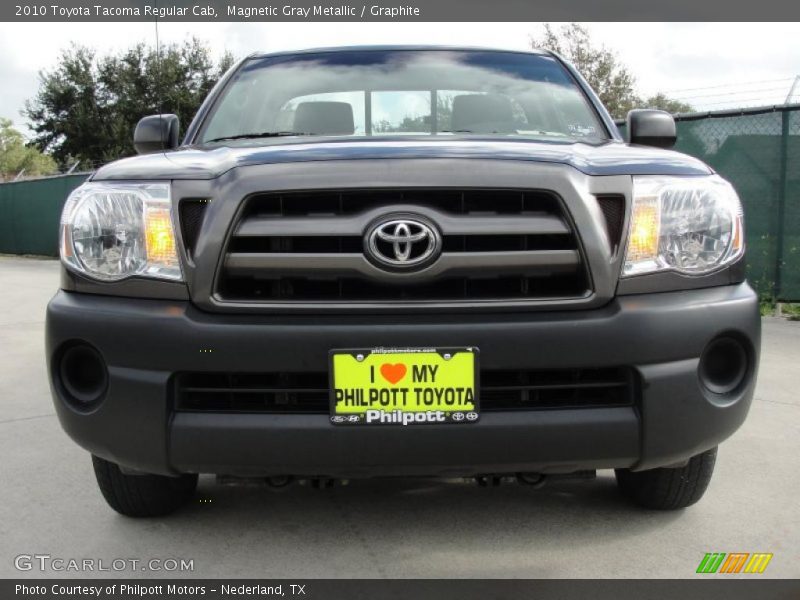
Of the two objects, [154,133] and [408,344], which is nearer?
[408,344]

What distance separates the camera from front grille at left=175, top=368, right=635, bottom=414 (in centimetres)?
220

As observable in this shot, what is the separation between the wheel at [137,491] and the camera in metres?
2.71

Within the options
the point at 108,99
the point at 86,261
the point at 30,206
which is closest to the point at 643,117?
the point at 86,261

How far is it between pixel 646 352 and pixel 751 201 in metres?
6.22

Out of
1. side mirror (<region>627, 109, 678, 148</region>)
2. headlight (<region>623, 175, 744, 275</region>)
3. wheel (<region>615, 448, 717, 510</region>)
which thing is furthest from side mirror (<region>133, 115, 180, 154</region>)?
wheel (<region>615, 448, 717, 510</region>)

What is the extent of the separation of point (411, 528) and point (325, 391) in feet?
2.63

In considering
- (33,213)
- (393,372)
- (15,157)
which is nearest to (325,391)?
(393,372)

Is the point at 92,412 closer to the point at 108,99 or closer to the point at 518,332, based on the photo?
the point at 518,332

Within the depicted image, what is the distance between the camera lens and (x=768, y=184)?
25.0 ft

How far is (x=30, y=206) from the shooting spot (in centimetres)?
2169

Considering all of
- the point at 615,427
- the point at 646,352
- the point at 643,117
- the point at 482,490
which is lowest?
the point at 482,490

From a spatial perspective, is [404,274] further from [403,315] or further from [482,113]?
[482,113]

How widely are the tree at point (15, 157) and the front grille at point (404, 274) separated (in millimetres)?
83009

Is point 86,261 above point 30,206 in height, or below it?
above
